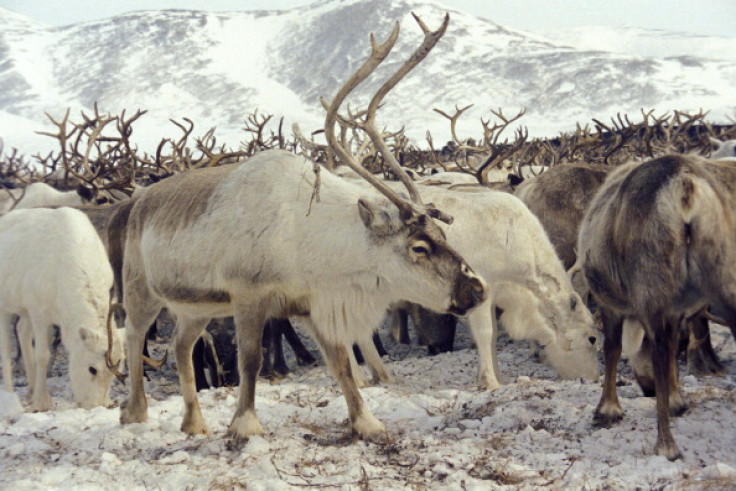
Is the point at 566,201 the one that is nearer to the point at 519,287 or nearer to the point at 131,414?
the point at 519,287

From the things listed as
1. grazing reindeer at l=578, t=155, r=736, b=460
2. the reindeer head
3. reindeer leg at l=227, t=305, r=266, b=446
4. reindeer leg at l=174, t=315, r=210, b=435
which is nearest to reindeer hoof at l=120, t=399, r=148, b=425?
reindeer leg at l=174, t=315, r=210, b=435

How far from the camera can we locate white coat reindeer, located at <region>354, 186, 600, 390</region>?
18.5ft

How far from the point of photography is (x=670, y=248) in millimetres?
3102

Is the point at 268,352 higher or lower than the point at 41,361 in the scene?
lower

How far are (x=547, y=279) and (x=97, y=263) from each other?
3380 mm

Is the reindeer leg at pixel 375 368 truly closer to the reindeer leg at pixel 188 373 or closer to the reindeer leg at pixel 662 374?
the reindeer leg at pixel 188 373

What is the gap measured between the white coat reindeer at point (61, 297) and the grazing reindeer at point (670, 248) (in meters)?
3.57

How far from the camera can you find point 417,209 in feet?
12.0

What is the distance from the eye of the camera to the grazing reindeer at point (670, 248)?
9.95ft

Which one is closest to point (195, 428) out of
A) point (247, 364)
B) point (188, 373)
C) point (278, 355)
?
point (188, 373)

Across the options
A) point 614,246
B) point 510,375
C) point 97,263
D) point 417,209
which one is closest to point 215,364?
point 97,263

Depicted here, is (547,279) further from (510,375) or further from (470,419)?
(470,419)

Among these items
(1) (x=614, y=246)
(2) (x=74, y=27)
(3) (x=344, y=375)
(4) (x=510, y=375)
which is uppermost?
(2) (x=74, y=27)

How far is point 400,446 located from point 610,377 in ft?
3.77
